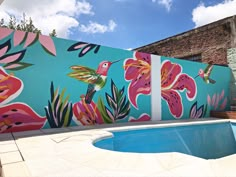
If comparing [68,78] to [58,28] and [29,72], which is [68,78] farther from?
[58,28]

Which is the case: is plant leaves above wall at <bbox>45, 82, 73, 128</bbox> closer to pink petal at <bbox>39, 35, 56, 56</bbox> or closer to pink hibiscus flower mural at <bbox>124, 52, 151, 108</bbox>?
pink petal at <bbox>39, 35, 56, 56</bbox>

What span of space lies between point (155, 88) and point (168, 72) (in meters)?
0.88

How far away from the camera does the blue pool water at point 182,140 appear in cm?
464

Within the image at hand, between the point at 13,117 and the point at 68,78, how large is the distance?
5.37ft

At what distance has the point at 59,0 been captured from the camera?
28.2ft

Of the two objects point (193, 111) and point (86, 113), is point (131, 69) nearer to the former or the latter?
point (86, 113)

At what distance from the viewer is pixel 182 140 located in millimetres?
5438

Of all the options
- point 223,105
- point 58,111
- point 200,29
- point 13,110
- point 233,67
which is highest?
point 200,29

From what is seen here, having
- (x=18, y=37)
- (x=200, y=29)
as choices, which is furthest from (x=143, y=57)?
(x=200, y=29)

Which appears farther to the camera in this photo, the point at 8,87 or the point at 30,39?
the point at 30,39

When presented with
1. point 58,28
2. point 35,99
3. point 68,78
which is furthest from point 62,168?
point 58,28

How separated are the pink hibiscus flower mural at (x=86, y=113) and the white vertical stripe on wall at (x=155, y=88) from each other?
211 centimetres

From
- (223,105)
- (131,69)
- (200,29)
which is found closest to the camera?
(131,69)

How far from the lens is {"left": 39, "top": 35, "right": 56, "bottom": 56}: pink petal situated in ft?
16.6
